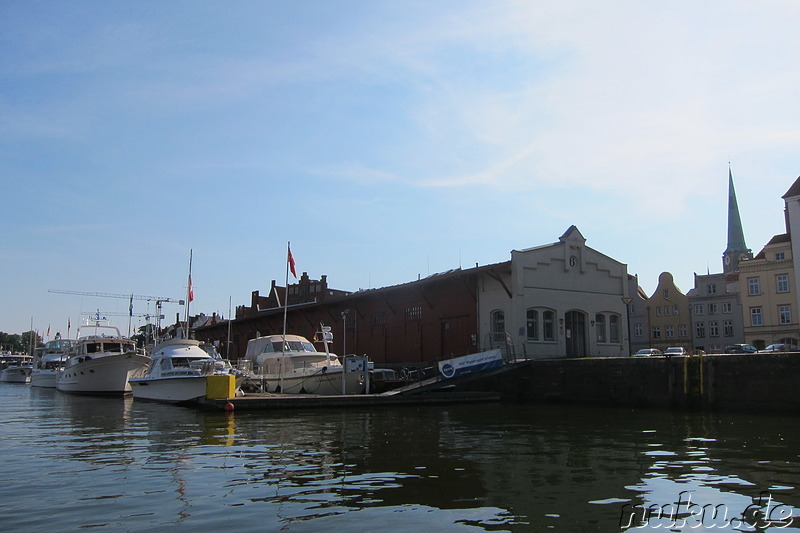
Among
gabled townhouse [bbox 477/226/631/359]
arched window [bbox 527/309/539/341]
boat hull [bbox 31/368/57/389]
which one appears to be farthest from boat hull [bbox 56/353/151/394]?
arched window [bbox 527/309/539/341]

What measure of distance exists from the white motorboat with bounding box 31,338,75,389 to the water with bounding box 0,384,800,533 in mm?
43345

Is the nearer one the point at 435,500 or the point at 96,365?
the point at 435,500

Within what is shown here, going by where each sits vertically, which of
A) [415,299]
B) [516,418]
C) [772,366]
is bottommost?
[516,418]

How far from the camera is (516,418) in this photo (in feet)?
73.3

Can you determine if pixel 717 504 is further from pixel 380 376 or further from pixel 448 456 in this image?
pixel 380 376

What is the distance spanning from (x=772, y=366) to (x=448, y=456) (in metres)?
16.5

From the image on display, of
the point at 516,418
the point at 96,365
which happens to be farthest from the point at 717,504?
the point at 96,365

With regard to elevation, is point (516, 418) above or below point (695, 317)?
below

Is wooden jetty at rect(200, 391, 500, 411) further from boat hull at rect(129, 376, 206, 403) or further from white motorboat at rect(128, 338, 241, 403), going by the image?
white motorboat at rect(128, 338, 241, 403)

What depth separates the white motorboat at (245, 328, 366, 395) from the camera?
3053cm

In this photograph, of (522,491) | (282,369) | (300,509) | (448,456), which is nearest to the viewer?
(300,509)

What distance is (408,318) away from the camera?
144ft

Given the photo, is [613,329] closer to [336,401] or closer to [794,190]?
[336,401]

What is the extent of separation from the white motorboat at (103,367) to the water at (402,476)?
21.2m
